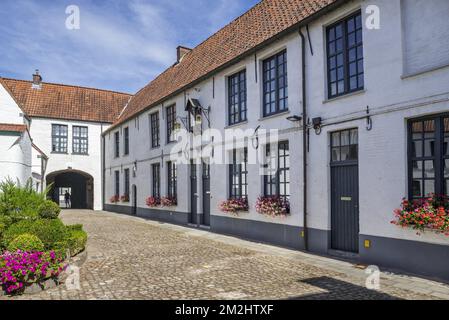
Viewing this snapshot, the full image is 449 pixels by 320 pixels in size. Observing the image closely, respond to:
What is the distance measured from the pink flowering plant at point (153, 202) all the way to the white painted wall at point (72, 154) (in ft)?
35.6

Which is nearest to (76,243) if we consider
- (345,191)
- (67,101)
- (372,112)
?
(345,191)

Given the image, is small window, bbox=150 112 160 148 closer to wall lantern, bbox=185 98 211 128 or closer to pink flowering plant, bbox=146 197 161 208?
pink flowering plant, bbox=146 197 161 208

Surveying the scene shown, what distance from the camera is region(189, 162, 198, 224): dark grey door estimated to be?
1575cm

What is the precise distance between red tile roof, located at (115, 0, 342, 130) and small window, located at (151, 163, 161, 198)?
3.29 meters

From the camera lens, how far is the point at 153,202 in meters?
19.1

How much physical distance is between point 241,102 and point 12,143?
12.0 meters

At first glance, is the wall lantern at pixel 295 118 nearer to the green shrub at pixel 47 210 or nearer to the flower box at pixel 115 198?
the green shrub at pixel 47 210

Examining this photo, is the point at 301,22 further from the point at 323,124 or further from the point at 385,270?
the point at 385,270

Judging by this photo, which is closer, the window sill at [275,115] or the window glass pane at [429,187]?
the window glass pane at [429,187]

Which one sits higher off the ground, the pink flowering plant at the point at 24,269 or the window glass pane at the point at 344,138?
the window glass pane at the point at 344,138

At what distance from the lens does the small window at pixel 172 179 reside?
692 inches

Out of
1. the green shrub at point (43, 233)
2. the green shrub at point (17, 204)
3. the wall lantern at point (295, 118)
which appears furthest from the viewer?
the green shrub at point (17, 204)

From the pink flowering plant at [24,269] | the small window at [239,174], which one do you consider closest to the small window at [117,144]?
the small window at [239,174]

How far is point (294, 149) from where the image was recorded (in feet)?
33.5
